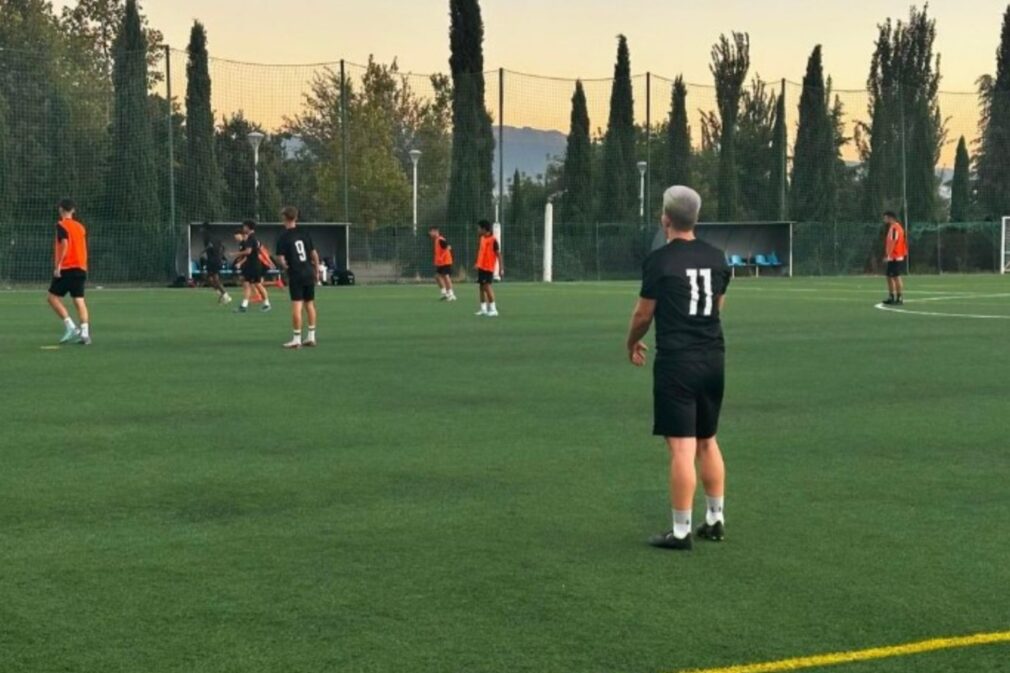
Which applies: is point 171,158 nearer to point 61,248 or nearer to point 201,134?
point 201,134

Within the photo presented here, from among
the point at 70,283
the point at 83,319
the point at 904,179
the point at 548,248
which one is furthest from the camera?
the point at 904,179

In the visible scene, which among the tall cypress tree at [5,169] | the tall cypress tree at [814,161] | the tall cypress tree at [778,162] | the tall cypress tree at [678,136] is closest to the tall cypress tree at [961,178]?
the tall cypress tree at [814,161]

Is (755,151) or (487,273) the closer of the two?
(487,273)

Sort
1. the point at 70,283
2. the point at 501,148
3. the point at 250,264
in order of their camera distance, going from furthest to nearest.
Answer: the point at 501,148, the point at 250,264, the point at 70,283

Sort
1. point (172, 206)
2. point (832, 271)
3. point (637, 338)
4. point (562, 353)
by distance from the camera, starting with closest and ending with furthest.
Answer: point (637, 338) → point (562, 353) → point (172, 206) → point (832, 271)

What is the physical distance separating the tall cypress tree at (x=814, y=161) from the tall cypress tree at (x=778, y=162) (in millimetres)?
961

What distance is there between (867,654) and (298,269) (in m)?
14.3

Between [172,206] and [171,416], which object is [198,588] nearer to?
[171,416]

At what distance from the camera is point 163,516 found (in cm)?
731

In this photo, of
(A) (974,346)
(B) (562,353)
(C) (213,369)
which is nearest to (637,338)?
(C) (213,369)

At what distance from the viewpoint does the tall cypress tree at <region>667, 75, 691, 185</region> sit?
60250 mm

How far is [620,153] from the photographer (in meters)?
58.1

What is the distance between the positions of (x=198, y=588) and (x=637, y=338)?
2.50 meters

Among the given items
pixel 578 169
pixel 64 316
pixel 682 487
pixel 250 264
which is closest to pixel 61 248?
pixel 64 316
